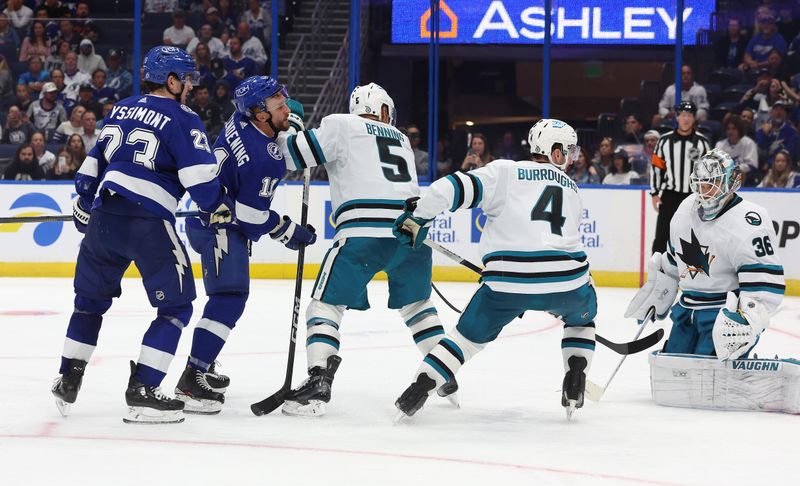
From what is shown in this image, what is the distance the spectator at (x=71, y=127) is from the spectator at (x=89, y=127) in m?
0.03

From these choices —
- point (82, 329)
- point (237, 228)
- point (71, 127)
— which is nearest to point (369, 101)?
point (237, 228)

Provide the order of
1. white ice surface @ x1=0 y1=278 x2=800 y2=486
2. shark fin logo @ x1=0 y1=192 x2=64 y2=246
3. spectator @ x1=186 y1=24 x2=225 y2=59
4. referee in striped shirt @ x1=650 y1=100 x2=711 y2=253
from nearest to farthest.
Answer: white ice surface @ x1=0 y1=278 x2=800 y2=486 → referee in striped shirt @ x1=650 y1=100 x2=711 y2=253 → shark fin logo @ x1=0 y1=192 x2=64 y2=246 → spectator @ x1=186 y1=24 x2=225 y2=59

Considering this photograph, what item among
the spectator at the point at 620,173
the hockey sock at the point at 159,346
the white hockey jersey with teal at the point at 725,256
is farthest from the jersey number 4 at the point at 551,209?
the spectator at the point at 620,173

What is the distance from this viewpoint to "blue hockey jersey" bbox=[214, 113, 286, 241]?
3.99 meters

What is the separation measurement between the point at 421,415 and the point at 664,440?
0.84m

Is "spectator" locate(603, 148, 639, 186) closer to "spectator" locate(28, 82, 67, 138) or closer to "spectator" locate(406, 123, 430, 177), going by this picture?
"spectator" locate(406, 123, 430, 177)

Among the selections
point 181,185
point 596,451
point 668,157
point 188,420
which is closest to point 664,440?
point 596,451

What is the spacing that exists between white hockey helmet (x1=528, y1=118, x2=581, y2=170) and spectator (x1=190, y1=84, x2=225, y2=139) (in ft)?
20.5

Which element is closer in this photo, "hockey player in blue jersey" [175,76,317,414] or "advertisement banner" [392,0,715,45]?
"hockey player in blue jersey" [175,76,317,414]

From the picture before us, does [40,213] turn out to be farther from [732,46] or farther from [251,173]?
[732,46]

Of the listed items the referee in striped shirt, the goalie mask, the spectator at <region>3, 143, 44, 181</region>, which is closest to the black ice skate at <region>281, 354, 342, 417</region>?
the goalie mask

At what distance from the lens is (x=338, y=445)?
11.3 ft

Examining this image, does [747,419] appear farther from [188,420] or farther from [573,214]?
[188,420]

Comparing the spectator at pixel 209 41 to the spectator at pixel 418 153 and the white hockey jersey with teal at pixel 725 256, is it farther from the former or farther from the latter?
the white hockey jersey with teal at pixel 725 256
